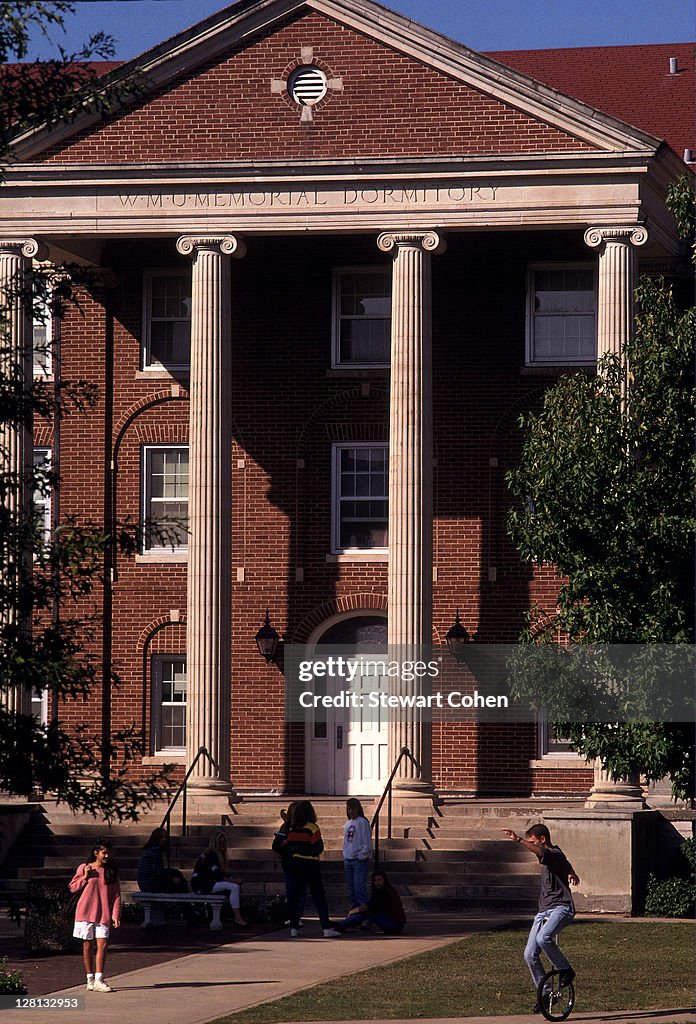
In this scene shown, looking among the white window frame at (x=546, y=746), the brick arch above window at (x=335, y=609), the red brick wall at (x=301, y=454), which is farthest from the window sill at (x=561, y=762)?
the brick arch above window at (x=335, y=609)

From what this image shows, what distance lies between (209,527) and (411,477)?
3.29 m

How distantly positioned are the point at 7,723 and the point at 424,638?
605 inches

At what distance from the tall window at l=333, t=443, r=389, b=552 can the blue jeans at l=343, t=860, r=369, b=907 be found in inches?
371

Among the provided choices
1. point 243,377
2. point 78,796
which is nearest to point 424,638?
point 243,377

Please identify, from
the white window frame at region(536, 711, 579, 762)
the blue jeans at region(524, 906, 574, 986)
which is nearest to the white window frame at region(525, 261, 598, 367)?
the white window frame at region(536, 711, 579, 762)

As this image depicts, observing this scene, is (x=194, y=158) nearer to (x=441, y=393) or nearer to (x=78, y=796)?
(x=441, y=393)

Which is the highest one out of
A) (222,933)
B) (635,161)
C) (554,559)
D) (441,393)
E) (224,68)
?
(224,68)

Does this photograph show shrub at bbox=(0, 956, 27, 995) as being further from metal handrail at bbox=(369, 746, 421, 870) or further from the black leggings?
metal handrail at bbox=(369, 746, 421, 870)

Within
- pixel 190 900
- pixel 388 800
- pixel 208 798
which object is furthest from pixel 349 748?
pixel 190 900

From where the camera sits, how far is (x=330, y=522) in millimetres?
31594

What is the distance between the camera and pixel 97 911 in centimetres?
1783

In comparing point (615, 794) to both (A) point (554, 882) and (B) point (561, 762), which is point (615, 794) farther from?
(A) point (554, 882)

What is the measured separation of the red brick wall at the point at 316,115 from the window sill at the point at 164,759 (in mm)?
10125

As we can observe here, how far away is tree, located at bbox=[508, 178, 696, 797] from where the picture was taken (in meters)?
19.2
